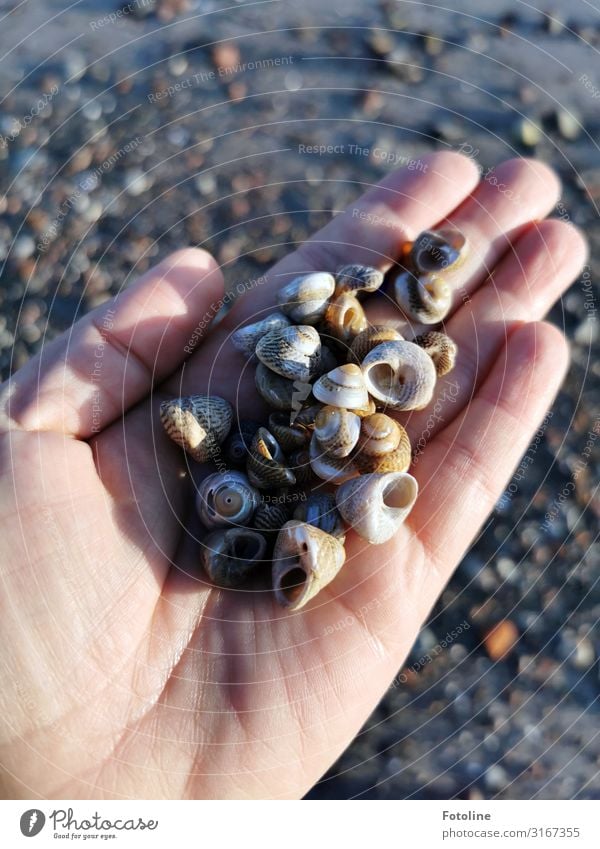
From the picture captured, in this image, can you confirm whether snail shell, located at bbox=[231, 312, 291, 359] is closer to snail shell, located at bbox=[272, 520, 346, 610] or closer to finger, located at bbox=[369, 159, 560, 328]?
finger, located at bbox=[369, 159, 560, 328]

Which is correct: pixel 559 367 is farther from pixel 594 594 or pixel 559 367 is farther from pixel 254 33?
pixel 254 33

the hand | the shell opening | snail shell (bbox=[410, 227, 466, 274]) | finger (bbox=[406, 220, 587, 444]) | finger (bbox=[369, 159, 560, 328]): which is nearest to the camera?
the hand

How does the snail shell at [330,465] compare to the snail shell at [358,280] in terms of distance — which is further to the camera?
the snail shell at [358,280]

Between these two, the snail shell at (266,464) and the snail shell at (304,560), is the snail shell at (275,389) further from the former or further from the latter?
the snail shell at (304,560)

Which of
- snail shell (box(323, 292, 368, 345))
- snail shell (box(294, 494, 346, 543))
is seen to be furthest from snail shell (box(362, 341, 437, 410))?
snail shell (box(294, 494, 346, 543))

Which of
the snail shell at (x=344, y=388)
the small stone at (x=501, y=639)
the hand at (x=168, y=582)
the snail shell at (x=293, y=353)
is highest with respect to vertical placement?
the snail shell at (x=293, y=353)

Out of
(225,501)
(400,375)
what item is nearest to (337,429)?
(400,375)

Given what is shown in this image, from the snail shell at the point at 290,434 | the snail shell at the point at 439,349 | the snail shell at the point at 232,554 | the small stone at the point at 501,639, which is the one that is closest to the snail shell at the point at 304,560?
the snail shell at the point at 232,554
